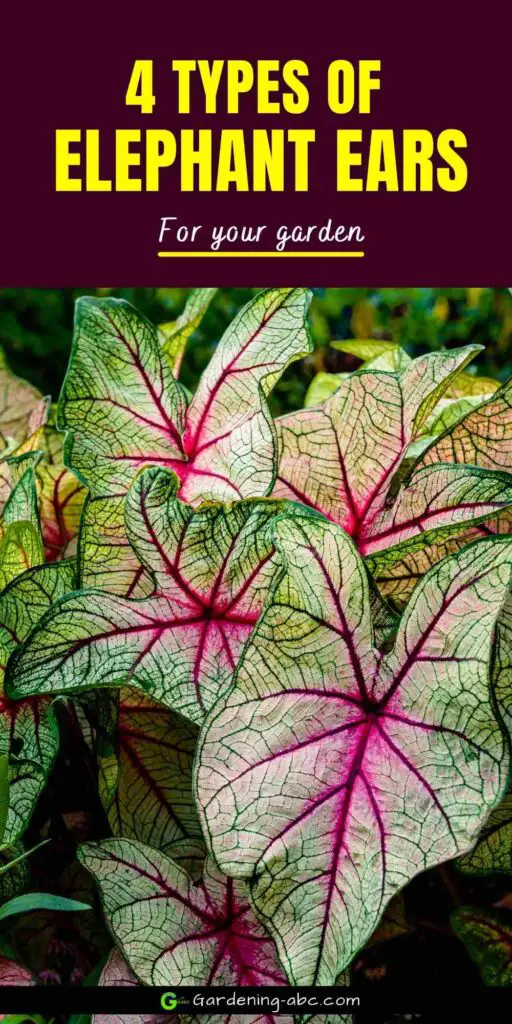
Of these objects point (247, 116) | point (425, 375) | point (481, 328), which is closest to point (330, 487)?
point (425, 375)

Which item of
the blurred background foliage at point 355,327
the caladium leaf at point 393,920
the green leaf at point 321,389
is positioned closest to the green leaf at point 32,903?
the caladium leaf at point 393,920

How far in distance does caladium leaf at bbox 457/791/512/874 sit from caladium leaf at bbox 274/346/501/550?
0.70ft

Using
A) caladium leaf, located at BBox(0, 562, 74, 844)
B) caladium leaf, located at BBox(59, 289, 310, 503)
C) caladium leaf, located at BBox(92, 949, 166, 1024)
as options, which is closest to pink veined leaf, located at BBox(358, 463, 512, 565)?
caladium leaf, located at BBox(59, 289, 310, 503)

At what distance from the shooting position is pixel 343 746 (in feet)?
2.07

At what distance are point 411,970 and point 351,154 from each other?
109 centimetres

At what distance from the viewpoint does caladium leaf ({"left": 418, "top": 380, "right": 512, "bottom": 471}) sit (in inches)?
29.3

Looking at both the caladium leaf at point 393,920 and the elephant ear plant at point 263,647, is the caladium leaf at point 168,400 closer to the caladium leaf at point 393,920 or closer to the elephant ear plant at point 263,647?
the elephant ear plant at point 263,647

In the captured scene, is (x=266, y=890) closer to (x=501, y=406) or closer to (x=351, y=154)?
(x=501, y=406)

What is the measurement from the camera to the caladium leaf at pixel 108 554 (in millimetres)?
733

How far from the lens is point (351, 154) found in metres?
1.44

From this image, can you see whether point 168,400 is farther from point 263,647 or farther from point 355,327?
point 355,327

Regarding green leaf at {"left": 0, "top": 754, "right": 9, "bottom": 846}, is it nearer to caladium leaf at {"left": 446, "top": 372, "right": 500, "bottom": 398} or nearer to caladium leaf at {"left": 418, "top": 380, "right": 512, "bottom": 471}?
caladium leaf at {"left": 418, "top": 380, "right": 512, "bottom": 471}

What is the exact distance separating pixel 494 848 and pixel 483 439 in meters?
0.30

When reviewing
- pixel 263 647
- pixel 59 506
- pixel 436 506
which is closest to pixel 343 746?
pixel 263 647
